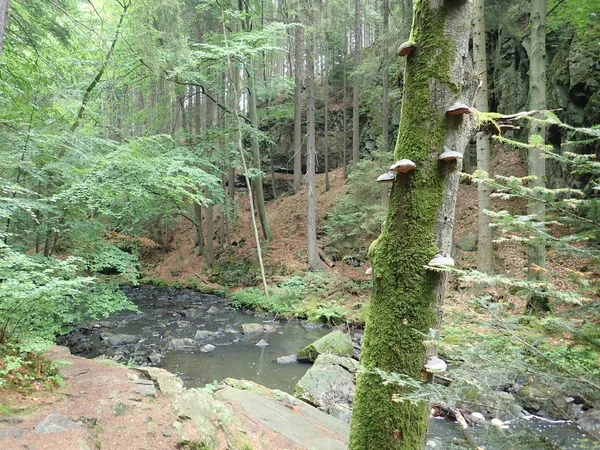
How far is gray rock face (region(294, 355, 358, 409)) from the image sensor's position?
5.79 metres

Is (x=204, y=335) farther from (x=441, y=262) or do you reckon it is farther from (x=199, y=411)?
(x=441, y=262)

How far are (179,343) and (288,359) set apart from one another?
2822 mm

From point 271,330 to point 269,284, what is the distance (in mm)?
3810

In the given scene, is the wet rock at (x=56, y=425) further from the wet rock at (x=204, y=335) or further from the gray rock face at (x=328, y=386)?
the wet rock at (x=204, y=335)

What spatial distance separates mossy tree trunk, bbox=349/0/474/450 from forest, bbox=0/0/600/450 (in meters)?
0.01

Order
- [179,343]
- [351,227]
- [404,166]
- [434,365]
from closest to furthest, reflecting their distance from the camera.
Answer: [434,365], [404,166], [179,343], [351,227]

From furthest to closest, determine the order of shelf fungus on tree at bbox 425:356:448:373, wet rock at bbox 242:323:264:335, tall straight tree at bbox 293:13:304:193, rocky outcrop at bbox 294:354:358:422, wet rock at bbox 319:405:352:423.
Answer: tall straight tree at bbox 293:13:304:193 → wet rock at bbox 242:323:264:335 → rocky outcrop at bbox 294:354:358:422 → wet rock at bbox 319:405:352:423 → shelf fungus on tree at bbox 425:356:448:373

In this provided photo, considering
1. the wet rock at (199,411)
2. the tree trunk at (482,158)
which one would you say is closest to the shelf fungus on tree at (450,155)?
the wet rock at (199,411)

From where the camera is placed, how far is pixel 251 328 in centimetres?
1037

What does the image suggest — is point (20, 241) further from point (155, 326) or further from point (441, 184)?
point (441, 184)

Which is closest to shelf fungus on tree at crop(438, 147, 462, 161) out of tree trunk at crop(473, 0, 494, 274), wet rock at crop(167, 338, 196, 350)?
tree trunk at crop(473, 0, 494, 274)

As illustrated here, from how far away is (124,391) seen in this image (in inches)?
167

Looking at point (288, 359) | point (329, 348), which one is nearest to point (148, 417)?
point (288, 359)

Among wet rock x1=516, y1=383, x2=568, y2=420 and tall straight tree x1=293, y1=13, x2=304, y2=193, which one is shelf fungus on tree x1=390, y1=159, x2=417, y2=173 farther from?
tall straight tree x1=293, y1=13, x2=304, y2=193
